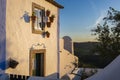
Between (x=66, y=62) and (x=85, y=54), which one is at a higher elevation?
(x=66, y=62)

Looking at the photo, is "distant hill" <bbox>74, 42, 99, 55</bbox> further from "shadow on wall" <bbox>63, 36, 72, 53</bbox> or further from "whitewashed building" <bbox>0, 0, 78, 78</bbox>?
"whitewashed building" <bbox>0, 0, 78, 78</bbox>

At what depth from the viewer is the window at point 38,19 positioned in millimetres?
14180

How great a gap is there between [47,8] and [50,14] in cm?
68

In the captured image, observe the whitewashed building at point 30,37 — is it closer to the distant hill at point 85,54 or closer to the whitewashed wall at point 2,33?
the whitewashed wall at point 2,33

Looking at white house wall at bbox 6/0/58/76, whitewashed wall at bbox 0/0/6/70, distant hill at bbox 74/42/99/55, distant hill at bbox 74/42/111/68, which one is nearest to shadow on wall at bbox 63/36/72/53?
distant hill at bbox 74/42/111/68

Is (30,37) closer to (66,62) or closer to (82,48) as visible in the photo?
(66,62)

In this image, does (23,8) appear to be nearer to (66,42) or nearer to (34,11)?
(34,11)

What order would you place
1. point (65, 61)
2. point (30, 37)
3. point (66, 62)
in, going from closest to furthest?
1. point (30, 37)
2. point (65, 61)
3. point (66, 62)

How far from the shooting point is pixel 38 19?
15219 mm

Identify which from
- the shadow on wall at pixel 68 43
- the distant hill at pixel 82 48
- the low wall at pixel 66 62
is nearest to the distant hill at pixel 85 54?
the distant hill at pixel 82 48

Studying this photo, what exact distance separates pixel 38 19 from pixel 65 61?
715 centimetres

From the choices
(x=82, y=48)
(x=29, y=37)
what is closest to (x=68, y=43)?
(x=82, y=48)

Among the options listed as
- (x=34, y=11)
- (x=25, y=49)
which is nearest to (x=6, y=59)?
(x=25, y=49)

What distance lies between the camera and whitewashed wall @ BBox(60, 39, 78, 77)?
20.2 metres
